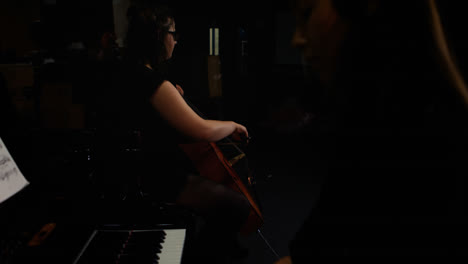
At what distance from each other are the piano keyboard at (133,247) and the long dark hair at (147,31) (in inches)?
44.2

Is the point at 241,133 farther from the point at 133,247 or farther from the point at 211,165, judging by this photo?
the point at 133,247

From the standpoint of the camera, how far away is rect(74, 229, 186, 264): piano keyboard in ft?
2.63

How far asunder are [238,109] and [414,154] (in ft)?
18.8

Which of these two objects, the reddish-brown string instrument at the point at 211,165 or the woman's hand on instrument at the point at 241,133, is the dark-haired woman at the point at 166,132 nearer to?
the reddish-brown string instrument at the point at 211,165

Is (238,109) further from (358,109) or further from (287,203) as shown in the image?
(358,109)

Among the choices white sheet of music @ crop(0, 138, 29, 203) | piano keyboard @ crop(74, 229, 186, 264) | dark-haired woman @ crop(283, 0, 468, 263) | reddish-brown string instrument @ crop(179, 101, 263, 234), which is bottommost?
reddish-brown string instrument @ crop(179, 101, 263, 234)

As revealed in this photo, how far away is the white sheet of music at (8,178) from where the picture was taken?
0.87 meters

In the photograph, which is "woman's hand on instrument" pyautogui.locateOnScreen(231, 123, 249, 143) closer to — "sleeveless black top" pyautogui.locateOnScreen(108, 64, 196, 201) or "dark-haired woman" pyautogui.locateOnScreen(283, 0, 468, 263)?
"sleeveless black top" pyautogui.locateOnScreen(108, 64, 196, 201)

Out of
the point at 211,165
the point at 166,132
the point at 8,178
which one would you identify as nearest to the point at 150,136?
the point at 166,132

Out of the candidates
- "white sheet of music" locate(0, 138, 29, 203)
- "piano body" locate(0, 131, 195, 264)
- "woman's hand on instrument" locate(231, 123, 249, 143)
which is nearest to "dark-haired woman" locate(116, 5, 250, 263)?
"woman's hand on instrument" locate(231, 123, 249, 143)

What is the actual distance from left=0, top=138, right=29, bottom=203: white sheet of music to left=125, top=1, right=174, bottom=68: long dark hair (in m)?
0.99

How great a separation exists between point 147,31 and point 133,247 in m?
1.28

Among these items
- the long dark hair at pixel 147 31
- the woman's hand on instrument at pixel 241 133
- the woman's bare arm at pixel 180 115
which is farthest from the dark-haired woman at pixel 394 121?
the woman's hand on instrument at pixel 241 133

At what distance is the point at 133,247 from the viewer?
88 cm
